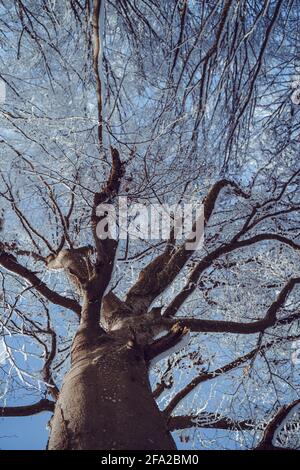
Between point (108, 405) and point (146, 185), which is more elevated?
point (146, 185)

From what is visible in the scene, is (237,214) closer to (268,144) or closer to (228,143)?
(268,144)

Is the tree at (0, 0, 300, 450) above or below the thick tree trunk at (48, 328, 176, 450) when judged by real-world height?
above

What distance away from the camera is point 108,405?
1543 millimetres

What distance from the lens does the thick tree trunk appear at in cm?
138

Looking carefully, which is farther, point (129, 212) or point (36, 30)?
point (129, 212)

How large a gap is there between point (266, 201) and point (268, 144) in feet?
2.21

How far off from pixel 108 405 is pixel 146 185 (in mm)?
1761

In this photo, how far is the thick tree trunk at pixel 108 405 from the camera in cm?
138

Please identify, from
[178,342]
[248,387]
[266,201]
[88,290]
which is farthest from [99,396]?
[248,387]

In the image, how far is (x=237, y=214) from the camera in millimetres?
4016

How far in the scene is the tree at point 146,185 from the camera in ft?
6.56

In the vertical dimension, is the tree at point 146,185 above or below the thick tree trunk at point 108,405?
above

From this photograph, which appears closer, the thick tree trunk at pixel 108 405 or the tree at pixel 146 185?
the thick tree trunk at pixel 108 405

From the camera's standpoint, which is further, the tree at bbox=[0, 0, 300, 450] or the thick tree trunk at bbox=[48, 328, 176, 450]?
the tree at bbox=[0, 0, 300, 450]
